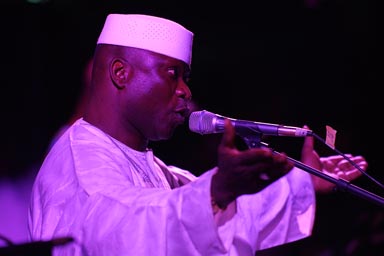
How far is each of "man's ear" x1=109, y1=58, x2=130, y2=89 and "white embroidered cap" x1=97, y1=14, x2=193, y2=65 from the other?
4.1 inches

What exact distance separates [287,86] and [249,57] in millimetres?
458

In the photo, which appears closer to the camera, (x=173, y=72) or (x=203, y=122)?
(x=203, y=122)

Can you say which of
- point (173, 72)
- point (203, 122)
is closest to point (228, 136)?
point (203, 122)

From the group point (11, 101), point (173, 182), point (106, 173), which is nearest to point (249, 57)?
point (11, 101)

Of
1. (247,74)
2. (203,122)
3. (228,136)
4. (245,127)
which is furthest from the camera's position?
(247,74)

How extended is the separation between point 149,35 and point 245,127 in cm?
67

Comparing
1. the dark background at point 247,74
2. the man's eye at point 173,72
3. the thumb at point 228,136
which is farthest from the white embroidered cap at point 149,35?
the dark background at point 247,74

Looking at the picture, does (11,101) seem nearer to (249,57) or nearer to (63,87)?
(63,87)

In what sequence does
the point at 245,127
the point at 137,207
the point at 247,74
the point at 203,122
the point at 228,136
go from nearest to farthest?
the point at 228,136 → the point at 137,207 → the point at 245,127 → the point at 203,122 → the point at 247,74

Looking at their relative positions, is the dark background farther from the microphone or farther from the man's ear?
the microphone

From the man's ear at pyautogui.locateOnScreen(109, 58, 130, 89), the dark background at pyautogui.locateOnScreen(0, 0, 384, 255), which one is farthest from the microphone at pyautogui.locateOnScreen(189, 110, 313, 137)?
the dark background at pyautogui.locateOnScreen(0, 0, 384, 255)

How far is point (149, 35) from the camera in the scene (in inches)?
97.5

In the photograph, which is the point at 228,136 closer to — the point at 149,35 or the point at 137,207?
the point at 137,207

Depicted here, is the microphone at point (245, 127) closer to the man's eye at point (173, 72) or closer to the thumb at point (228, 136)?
the man's eye at point (173, 72)
